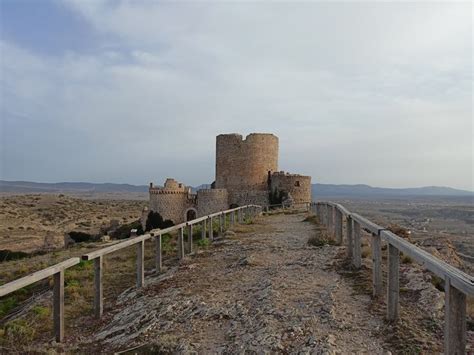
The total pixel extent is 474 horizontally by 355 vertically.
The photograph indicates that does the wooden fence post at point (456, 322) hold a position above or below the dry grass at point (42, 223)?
above

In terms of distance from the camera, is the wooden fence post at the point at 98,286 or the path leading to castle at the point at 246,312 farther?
the wooden fence post at the point at 98,286

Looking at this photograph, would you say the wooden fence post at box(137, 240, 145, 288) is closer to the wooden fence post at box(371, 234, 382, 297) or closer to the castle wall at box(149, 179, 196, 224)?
the wooden fence post at box(371, 234, 382, 297)

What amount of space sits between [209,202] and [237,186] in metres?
3.17

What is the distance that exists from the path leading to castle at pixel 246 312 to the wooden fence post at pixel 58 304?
434 millimetres

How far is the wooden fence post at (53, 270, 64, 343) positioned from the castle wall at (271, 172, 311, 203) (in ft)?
107

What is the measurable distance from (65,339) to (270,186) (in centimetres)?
3366

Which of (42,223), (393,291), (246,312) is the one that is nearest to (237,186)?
(42,223)

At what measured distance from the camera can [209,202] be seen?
36.9 metres

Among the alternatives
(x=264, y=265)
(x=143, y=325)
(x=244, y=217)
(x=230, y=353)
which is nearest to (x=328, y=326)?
(x=230, y=353)

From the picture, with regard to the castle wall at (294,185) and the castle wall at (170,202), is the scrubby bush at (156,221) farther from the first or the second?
the castle wall at (294,185)

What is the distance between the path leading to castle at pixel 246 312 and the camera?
4891 millimetres

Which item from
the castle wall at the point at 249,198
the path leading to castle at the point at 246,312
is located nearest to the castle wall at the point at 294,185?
the castle wall at the point at 249,198

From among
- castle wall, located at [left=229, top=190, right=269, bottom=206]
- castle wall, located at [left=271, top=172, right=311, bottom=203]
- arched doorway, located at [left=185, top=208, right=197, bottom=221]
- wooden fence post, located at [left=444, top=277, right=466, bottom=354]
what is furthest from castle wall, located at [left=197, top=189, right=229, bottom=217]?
wooden fence post, located at [left=444, top=277, right=466, bottom=354]

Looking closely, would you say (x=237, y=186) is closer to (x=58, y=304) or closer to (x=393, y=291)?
(x=58, y=304)
